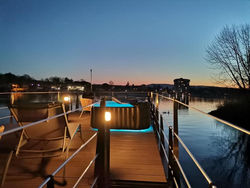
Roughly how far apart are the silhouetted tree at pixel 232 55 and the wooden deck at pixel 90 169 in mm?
12357

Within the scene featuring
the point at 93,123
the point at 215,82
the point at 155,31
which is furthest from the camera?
the point at 155,31

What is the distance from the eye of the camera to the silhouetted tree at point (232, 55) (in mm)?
13008

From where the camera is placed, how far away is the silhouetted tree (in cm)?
1301

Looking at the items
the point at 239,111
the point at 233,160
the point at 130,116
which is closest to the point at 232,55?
the point at 239,111

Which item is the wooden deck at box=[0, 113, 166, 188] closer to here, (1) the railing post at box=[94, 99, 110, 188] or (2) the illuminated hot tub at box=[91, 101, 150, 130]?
(1) the railing post at box=[94, 99, 110, 188]

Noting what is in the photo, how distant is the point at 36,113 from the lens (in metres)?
1.91

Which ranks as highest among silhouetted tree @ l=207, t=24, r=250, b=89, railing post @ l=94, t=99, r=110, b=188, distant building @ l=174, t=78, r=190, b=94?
silhouetted tree @ l=207, t=24, r=250, b=89

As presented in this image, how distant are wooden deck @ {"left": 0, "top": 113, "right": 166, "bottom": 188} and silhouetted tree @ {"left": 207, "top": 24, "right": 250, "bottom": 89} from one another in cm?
1236

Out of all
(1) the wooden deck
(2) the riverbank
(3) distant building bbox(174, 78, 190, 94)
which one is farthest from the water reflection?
(1) the wooden deck

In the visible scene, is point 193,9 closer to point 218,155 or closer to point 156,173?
point 218,155

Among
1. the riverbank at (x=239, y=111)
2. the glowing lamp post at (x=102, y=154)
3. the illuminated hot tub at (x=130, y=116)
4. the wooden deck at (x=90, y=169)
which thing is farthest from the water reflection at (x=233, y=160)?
the glowing lamp post at (x=102, y=154)

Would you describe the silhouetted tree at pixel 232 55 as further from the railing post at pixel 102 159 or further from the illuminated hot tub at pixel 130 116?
the railing post at pixel 102 159

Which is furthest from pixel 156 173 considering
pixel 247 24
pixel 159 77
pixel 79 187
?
pixel 159 77

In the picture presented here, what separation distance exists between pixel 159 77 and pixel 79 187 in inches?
1672
